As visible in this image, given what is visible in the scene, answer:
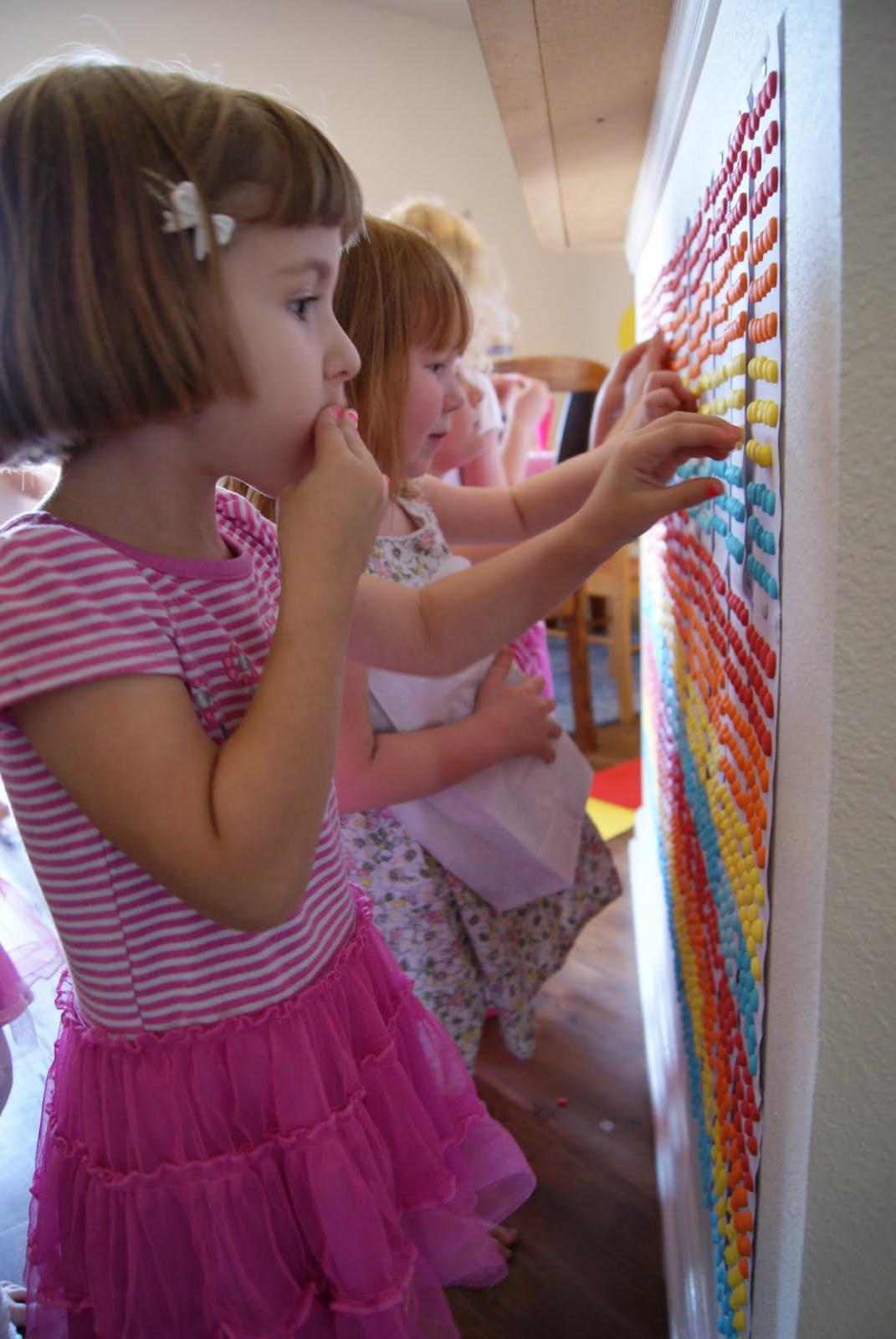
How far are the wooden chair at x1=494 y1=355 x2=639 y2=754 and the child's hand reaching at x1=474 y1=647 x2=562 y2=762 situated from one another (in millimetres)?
1108

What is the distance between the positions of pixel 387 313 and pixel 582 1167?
1018mm

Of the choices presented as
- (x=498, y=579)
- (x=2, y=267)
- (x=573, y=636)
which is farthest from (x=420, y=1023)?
(x=573, y=636)

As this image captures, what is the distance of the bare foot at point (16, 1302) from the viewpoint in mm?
938

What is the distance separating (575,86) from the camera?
2.85 feet

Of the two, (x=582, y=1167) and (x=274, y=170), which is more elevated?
(x=274, y=170)

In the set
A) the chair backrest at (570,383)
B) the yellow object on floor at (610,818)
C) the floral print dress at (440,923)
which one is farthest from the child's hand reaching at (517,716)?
the chair backrest at (570,383)

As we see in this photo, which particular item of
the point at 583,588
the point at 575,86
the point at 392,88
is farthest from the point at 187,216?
the point at 392,88

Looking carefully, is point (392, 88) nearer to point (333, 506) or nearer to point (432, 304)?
point (432, 304)

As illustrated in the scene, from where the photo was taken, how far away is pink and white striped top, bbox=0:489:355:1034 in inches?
18.0

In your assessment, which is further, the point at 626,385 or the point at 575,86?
the point at 626,385

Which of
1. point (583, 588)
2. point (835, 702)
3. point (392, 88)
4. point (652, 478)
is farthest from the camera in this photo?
point (392, 88)

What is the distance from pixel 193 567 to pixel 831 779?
1.22 ft

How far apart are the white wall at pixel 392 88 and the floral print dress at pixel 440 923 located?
2392 mm

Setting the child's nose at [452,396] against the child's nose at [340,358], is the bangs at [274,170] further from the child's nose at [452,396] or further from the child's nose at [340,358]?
the child's nose at [452,396]
